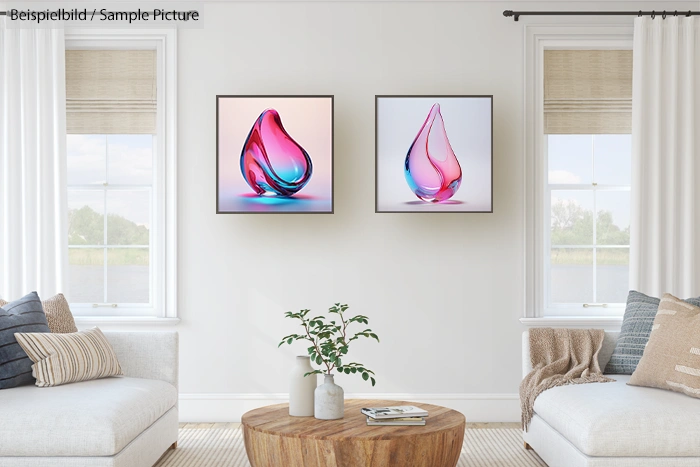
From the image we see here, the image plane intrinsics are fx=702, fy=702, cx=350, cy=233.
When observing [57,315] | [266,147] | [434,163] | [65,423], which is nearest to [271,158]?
[266,147]

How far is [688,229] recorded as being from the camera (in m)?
4.23

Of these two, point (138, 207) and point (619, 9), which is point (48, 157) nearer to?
point (138, 207)

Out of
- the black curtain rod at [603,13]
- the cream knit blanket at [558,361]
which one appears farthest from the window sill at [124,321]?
Answer: the black curtain rod at [603,13]

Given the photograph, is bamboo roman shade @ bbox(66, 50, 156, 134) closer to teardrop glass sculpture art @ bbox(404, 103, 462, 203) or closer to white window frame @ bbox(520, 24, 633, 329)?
teardrop glass sculpture art @ bbox(404, 103, 462, 203)

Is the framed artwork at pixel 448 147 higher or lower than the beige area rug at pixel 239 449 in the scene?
higher

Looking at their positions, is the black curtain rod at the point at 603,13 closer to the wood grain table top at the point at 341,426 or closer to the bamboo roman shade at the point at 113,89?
the bamboo roman shade at the point at 113,89

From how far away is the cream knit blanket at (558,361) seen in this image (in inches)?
131

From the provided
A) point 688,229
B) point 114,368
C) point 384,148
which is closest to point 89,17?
point 384,148

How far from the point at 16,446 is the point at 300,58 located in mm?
2715

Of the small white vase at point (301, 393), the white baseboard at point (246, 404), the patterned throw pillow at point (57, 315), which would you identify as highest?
the patterned throw pillow at point (57, 315)

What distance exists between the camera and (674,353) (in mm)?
3012

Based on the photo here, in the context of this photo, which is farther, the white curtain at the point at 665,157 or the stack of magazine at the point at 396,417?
the white curtain at the point at 665,157

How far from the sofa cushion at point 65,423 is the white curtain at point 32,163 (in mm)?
1505

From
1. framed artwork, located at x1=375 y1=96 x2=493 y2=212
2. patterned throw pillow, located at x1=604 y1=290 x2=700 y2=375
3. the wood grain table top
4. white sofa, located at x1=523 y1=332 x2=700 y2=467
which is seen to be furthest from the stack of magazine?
framed artwork, located at x1=375 y1=96 x2=493 y2=212
